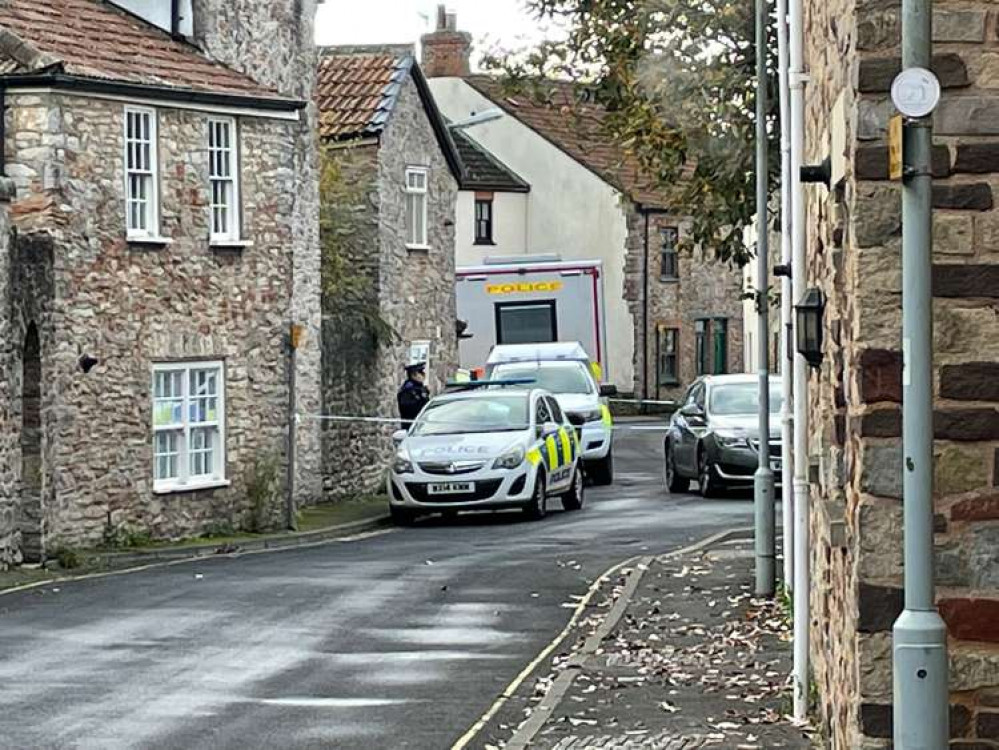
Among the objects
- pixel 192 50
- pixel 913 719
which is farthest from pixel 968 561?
pixel 192 50

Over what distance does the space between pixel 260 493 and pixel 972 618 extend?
67.4 ft

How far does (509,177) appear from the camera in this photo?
62.3 metres

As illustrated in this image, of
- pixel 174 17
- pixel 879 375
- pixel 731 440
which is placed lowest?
pixel 731 440

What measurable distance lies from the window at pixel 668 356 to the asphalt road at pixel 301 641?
38.1 m

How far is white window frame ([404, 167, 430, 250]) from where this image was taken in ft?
128

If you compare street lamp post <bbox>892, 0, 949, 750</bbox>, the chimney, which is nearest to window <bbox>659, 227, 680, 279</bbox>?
the chimney

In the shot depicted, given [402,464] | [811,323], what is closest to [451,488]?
[402,464]

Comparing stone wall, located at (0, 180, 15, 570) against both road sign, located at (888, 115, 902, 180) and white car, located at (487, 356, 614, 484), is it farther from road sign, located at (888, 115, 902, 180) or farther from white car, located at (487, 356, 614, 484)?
road sign, located at (888, 115, 902, 180)

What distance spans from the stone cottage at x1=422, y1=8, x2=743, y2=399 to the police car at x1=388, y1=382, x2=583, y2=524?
100ft

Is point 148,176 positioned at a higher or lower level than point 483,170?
lower

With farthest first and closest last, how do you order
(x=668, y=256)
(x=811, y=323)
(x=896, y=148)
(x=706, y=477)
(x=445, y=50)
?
(x=668, y=256) < (x=445, y=50) < (x=706, y=477) < (x=811, y=323) < (x=896, y=148)

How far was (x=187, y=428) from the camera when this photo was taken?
27.9 meters

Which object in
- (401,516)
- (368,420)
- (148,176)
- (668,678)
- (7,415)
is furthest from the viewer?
(368,420)

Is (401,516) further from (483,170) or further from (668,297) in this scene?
(668,297)
